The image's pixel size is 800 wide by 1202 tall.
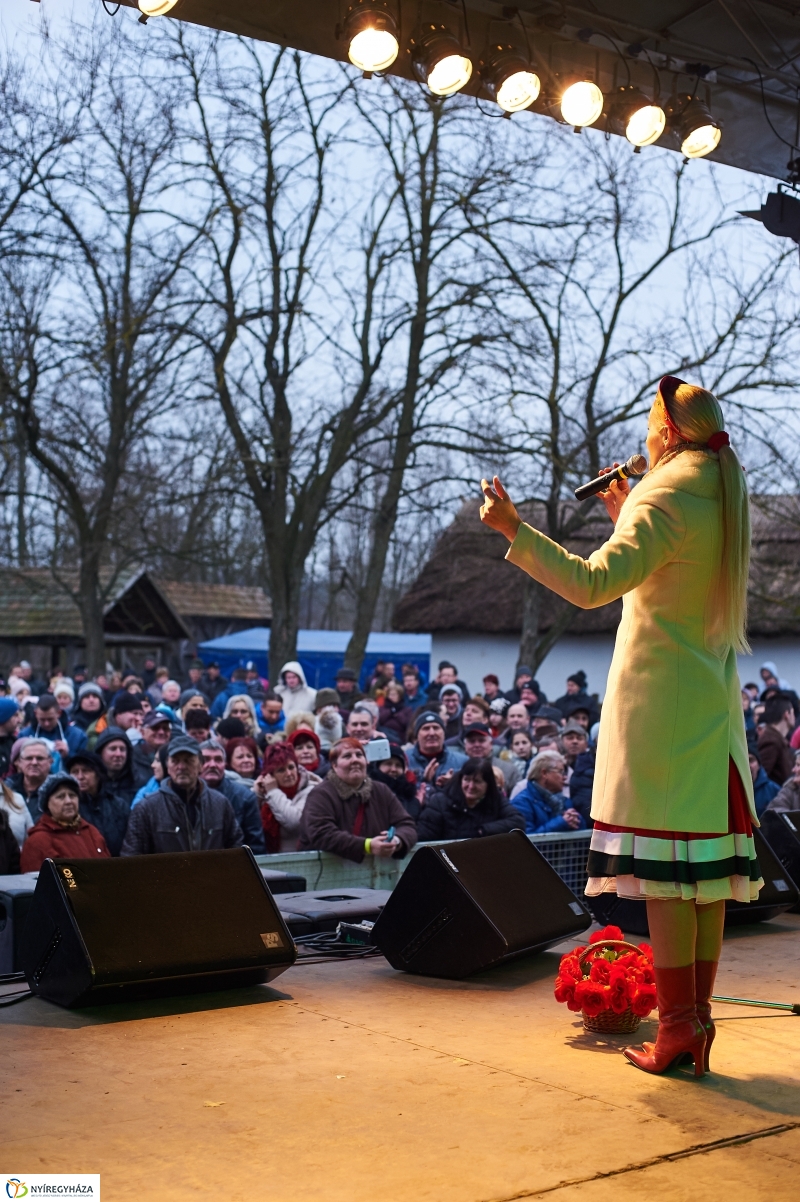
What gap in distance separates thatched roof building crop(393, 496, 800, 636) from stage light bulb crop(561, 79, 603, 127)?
1399 centimetres

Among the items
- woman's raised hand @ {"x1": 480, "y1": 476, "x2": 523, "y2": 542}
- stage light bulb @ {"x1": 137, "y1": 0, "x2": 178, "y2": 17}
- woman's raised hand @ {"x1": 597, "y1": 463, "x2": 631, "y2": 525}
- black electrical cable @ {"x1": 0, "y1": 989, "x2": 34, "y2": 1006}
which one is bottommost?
black electrical cable @ {"x1": 0, "y1": 989, "x2": 34, "y2": 1006}

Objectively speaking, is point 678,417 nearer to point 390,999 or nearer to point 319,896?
point 390,999

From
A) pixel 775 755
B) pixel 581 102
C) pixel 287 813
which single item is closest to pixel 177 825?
pixel 287 813

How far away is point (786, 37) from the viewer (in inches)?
249

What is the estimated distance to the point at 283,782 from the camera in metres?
7.93

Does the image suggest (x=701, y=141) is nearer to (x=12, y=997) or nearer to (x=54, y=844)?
A: (x=54, y=844)

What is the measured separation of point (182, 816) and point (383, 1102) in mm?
3628

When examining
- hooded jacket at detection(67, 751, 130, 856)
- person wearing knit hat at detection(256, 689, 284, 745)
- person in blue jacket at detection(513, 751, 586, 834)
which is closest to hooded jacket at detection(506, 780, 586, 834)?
person in blue jacket at detection(513, 751, 586, 834)

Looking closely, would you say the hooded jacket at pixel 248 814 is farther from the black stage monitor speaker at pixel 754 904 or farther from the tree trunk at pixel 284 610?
the tree trunk at pixel 284 610

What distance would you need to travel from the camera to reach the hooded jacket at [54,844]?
605cm

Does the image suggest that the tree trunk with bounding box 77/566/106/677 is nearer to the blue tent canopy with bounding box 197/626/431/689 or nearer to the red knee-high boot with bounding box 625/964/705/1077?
the blue tent canopy with bounding box 197/626/431/689

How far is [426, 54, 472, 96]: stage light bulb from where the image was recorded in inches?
228

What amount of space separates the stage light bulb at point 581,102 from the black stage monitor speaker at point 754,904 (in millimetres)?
3625

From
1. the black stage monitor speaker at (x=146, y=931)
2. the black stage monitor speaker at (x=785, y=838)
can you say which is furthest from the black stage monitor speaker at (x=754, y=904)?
the black stage monitor speaker at (x=146, y=931)
